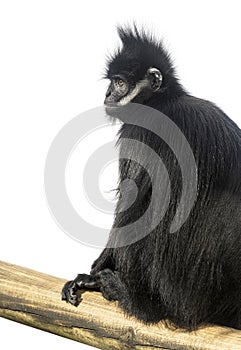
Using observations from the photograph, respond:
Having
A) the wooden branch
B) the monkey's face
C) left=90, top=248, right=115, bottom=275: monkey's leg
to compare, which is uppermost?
the monkey's face

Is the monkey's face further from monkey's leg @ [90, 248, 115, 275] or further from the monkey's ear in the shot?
monkey's leg @ [90, 248, 115, 275]

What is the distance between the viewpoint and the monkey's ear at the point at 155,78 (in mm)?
5434

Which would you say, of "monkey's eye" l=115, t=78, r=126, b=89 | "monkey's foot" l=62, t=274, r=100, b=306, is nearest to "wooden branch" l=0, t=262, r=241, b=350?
"monkey's foot" l=62, t=274, r=100, b=306

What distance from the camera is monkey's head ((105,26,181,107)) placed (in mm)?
5449

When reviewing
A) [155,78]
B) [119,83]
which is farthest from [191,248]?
[119,83]

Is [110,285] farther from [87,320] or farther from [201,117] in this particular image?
[201,117]

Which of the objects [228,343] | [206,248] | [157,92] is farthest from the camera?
[157,92]

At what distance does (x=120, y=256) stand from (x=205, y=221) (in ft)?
2.07

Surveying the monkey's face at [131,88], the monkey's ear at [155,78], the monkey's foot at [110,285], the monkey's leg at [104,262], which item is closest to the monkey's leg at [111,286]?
the monkey's foot at [110,285]

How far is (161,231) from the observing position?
483 centimetres

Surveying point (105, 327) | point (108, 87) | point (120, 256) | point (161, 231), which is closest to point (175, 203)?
point (161, 231)

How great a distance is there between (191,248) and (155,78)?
1.39m

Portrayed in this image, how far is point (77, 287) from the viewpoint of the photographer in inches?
199

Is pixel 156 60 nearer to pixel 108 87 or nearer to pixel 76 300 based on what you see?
pixel 108 87
